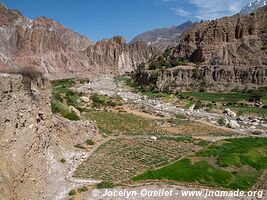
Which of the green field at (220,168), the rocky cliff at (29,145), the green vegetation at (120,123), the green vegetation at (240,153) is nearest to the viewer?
the rocky cliff at (29,145)

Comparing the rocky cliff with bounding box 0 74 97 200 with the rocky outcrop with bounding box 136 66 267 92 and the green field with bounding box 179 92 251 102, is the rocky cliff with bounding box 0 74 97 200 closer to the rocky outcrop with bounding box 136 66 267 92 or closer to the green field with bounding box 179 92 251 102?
the green field with bounding box 179 92 251 102

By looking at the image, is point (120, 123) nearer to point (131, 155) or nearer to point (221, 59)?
point (131, 155)

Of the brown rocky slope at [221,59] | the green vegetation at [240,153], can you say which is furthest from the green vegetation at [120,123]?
the brown rocky slope at [221,59]

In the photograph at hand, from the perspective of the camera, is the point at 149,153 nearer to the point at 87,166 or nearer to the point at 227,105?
the point at 87,166

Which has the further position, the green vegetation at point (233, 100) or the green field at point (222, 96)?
the green field at point (222, 96)

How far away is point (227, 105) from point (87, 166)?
39.2 m

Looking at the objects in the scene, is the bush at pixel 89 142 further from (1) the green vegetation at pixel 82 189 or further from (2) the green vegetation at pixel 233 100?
(2) the green vegetation at pixel 233 100

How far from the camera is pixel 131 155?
27.6 meters

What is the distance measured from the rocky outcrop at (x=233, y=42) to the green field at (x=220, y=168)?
63282mm

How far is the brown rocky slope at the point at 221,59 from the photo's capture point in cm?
8406

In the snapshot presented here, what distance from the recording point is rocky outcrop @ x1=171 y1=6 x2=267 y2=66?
91.1 metres

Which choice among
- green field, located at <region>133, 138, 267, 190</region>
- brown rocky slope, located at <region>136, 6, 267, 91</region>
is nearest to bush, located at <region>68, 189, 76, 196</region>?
green field, located at <region>133, 138, 267, 190</region>

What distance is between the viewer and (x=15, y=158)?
62.1ft

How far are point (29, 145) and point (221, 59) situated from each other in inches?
3071
